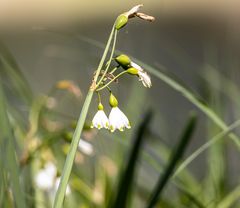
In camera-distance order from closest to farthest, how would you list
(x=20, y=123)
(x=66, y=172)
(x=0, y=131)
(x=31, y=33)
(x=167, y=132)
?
(x=66, y=172) → (x=0, y=131) → (x=20, y=123) → (x=167, y=132) → (x=31, y=33)

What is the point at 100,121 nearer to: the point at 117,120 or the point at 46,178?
the point at 117,120

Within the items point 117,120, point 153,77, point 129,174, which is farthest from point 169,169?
point 153,77

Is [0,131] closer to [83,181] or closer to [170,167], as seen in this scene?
[170,167]

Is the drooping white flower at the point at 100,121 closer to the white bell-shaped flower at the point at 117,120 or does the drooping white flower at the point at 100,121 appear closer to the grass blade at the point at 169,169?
the white bell-shaped flower at the point at 117,120

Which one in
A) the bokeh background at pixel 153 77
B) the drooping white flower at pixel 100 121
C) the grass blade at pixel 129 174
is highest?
the drooping white flower at pixel 100 121

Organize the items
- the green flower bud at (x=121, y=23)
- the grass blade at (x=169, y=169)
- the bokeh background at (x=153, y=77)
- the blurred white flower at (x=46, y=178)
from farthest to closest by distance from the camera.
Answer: the bokeh background at (x=153, y=77) < the blurred white flower at (x=46, y=178) < the grass blade at (x=169, y=169) < the green flower bud at (x=121, y=23)

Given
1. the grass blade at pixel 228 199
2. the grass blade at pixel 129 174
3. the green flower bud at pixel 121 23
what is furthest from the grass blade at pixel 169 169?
the green flower bud at pixel 121 23

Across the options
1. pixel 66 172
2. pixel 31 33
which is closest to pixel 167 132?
pixel 66 172

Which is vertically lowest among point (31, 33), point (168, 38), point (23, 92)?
point (31, 33)
